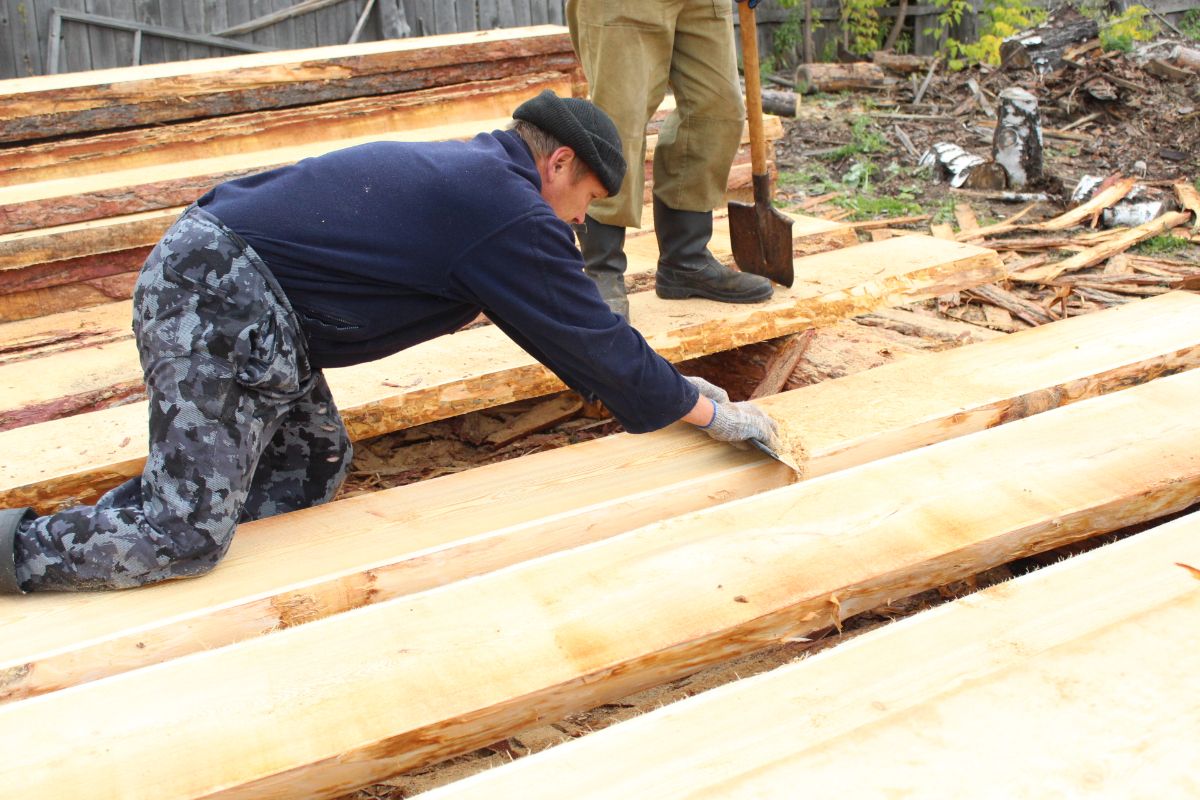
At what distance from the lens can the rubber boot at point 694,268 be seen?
3447mm

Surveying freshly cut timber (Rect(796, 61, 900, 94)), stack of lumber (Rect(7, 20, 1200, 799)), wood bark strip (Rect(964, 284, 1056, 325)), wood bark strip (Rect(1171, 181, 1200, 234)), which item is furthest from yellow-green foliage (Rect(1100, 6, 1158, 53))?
stack of lumber (Rect(7, 20, 1200, 799))

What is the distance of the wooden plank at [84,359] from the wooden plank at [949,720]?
1977 millimetres

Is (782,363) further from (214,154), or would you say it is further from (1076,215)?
(1076,215)

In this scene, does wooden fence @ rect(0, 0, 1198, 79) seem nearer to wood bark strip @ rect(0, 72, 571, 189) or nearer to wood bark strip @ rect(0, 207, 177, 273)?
wood bark strip @ rect(0, 72, 571, 189)

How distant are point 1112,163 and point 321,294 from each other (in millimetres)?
7134

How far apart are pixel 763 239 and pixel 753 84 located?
53 centimetres

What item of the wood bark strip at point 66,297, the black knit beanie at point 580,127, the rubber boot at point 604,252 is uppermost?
the black knit beanie at point 580,127

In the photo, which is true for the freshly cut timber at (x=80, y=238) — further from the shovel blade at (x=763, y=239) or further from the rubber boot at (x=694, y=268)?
the shovel blade at (x=763, y=239)

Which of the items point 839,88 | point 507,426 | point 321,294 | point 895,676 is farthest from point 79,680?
point 839,88

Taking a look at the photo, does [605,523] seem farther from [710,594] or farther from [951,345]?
[951,345]

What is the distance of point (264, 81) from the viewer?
4.59 meters

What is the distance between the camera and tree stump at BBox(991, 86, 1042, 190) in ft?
23.6

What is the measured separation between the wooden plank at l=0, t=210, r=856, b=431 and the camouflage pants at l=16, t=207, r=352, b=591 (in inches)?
31.2

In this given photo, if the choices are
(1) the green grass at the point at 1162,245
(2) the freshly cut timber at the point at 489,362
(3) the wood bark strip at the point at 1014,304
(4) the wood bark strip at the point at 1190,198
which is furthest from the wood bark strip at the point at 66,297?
(4) the wood bark strip at the point at 1190,198
